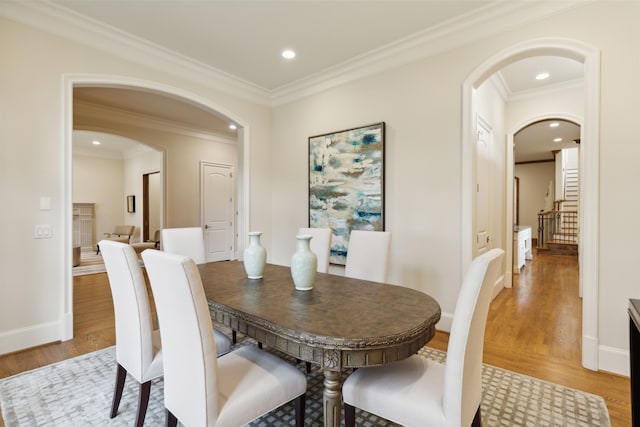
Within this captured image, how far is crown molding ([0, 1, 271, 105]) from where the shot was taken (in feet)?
8.62

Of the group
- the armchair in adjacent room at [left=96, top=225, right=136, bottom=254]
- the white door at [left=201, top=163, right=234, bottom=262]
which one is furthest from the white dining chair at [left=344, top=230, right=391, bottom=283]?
the armchair in adjacent room at [left=96, top=225, right=136, bottom=254]

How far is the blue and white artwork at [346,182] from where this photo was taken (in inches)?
138

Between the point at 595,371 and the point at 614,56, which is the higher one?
the point at 614,56

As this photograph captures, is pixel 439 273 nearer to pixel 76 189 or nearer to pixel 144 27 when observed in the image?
pixel 144 27

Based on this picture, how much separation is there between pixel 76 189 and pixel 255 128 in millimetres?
7339

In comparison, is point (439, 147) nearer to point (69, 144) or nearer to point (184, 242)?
point (184, 242)

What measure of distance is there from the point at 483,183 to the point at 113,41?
433cm

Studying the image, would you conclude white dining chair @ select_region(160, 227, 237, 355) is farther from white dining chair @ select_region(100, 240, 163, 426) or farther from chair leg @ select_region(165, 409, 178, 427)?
chair leg @ select_region(165, 409, 178, 427)

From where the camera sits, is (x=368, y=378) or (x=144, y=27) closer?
(x=368, y=378)

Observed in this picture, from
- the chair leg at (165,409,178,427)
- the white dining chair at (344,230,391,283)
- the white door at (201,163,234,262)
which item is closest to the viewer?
the chair leg at (165,409,178,427)

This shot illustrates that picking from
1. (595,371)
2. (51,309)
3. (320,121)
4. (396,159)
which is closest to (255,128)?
(320,121)

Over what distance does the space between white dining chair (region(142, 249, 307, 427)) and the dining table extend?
6.9 inches

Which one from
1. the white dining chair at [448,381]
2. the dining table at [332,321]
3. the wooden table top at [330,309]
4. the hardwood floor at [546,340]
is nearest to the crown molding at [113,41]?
the wooden table top at [330,309]

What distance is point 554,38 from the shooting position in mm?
2461
